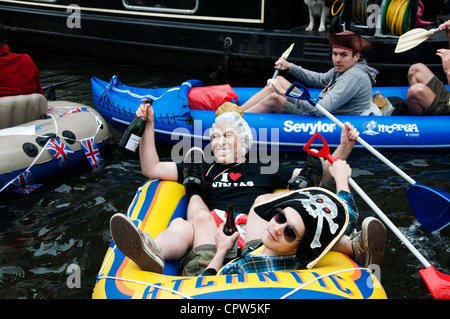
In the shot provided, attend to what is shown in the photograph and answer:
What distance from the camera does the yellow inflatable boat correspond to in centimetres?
259

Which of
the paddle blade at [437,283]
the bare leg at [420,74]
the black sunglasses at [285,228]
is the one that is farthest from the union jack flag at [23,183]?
the bare leg at [420,74]

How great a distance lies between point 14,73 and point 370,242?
3945mm

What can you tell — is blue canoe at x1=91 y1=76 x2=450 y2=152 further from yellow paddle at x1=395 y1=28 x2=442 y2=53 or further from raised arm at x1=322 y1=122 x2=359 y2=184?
raised arm at x1=322 y1=122 x2=359 y2=184

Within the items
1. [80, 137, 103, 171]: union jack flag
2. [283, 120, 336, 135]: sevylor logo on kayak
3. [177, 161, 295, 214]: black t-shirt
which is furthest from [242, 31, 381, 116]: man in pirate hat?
[80, 137, 103, 171]: union jack flag

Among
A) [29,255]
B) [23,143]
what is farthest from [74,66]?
[29,255]

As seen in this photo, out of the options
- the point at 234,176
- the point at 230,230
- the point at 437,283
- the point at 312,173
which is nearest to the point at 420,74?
the point at 312,173

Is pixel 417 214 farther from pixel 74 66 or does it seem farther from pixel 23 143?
pixel 74 66

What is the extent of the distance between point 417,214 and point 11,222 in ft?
10.7

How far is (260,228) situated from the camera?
10.7ft

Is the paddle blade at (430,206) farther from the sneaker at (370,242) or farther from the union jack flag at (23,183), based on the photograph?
the union jack flag at (23,183)

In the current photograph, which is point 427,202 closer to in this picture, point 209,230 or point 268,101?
point 209,230

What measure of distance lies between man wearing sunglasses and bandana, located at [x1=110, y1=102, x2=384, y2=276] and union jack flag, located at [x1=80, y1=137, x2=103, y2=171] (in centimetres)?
170

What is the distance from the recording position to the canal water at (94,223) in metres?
3.73

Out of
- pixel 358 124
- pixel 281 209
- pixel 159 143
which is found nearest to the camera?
pixel 281 209
